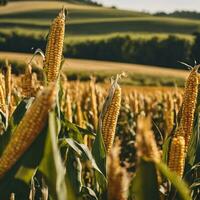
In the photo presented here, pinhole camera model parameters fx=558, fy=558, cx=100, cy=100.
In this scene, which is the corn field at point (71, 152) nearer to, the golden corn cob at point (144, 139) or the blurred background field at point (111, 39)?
the golden corn cob at point (144, 139)

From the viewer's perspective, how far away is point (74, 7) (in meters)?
102

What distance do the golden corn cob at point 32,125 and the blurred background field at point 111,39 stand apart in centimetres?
3287

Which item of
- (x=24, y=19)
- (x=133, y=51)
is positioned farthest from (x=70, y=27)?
(x=133, y=51)

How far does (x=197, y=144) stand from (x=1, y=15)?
89.4 m

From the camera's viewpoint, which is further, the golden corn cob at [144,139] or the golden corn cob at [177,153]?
the golden corn cob at [177,153]

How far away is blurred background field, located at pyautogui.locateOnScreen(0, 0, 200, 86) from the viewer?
60.1 meters

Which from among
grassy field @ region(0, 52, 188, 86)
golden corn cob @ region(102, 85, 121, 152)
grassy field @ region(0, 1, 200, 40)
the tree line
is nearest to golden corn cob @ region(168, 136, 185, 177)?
golden corn cob @ region(102, 85, 121, 152)

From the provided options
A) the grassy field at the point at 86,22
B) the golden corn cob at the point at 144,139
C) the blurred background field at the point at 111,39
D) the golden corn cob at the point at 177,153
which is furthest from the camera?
the grassy field at the point at 86,22

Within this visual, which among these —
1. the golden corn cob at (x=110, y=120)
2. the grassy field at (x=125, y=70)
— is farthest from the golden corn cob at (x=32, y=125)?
the grassy field at (x=125, y=70)

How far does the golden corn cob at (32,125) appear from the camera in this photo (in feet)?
5.79

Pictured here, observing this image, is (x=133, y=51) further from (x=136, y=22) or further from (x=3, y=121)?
(x=3, y=121)

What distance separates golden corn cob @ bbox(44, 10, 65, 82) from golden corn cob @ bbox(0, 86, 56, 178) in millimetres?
1022

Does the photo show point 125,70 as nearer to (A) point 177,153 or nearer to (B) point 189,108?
(B) point 189,108

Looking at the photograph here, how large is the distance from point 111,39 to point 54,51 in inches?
2730
